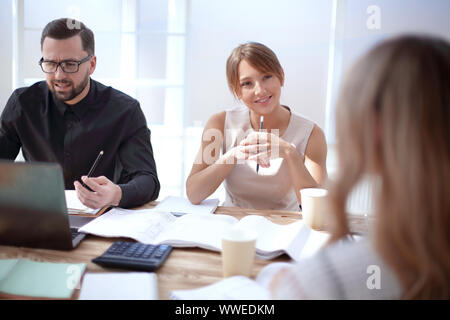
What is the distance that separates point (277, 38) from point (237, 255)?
8.51ft

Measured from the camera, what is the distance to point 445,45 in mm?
552

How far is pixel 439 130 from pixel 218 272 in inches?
22.3

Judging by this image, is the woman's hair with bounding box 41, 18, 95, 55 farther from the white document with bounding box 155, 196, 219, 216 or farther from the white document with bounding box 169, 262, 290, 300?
the white document with bounding box 169, 262, 290, 300

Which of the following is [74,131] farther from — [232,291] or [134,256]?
[232,291]

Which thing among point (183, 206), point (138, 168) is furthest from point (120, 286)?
point (138, 168)

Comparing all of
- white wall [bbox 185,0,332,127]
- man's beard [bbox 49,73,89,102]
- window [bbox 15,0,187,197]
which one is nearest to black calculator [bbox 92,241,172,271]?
man's beard [bbox 49,73,89,102]

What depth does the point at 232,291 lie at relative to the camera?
782 mm

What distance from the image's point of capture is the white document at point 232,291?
76 cm

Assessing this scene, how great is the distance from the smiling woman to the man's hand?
17.0 inches

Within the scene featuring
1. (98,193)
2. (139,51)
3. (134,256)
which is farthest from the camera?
(139,51)

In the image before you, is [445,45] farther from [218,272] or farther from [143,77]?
[143,77]

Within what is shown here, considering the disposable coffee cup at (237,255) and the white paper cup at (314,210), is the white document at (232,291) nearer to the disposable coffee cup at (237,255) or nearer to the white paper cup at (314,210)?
the disposable coffee cup at (237,255)

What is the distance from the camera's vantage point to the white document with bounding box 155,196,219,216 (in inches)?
54.9
